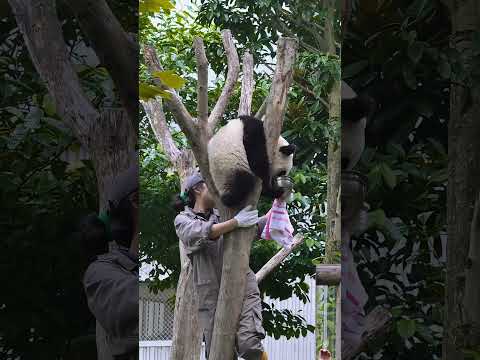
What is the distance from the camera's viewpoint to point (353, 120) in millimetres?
2354

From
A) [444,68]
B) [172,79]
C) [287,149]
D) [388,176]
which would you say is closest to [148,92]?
[172,79]

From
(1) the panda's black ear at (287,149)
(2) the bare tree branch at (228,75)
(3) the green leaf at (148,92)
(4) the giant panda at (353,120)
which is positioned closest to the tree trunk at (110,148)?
(3) the green leaf at (148,92)

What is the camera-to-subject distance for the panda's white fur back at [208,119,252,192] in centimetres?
218

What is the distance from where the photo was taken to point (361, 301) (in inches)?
92.0

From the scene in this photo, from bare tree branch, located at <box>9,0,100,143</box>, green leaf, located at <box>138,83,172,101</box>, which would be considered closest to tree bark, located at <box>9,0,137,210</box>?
bare tree branch, located at <box>9,0,100,143</box>

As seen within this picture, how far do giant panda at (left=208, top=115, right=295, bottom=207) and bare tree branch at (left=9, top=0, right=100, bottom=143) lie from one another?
0.56 m

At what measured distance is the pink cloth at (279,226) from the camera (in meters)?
2.20

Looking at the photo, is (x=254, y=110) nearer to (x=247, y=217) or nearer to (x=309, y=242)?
(x=247, y=217)

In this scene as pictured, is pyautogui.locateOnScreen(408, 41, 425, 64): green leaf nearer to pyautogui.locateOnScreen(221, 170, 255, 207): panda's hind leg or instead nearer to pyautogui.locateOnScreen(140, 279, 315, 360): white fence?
pyautogui.locateOnScreen(221, 170, 255, 207): panda's hind leg

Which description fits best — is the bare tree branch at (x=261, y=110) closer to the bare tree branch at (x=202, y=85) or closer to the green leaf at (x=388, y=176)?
the bare tree branch at (x=202, y=85)

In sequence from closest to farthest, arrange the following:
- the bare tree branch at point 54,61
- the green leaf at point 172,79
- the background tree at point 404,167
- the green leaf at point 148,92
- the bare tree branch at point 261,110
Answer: the bare tree branch at point 54,61 → the green leaf at point 148,92 → the green leaf at point 172,79 → the bare tree branch at point 261,110 → the background tree at point 404,167

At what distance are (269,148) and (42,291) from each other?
2.79ft

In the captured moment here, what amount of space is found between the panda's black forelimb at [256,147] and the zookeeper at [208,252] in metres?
0.12

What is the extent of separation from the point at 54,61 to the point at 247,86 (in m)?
0.71
